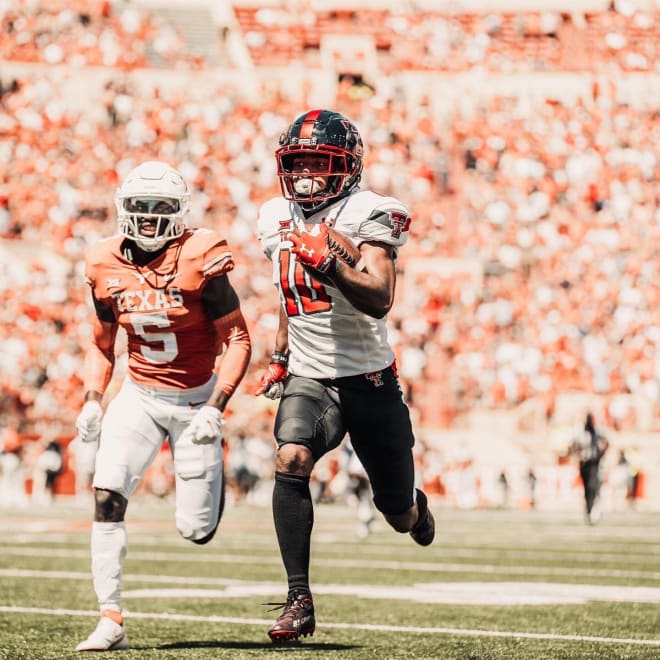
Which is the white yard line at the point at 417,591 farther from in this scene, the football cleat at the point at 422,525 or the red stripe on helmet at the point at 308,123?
the red stripe on helmet at the point at 308,123

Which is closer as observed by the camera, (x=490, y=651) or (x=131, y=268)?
(x=490, y=651)

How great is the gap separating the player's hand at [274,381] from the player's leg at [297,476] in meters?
0.24

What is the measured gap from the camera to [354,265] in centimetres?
462

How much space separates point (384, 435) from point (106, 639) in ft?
3.66

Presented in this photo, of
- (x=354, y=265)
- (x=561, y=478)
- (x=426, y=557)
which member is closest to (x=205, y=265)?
(x=354, y=265)

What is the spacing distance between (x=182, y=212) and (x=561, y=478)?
16.6m

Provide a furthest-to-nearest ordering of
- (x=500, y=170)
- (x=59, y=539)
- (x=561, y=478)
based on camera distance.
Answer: (x=500, y=170), (x=561, y=478), (x=59, y=539)

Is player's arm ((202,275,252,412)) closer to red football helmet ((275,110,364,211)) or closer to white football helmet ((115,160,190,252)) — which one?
white football helmet ((115,160,190,252))

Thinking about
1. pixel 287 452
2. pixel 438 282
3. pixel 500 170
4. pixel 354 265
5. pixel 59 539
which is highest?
pixel 500 170

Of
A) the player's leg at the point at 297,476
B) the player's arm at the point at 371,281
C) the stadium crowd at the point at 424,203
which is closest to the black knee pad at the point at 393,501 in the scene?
the player's leg at the point at 297,476

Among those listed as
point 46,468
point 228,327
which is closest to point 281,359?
point 228,327

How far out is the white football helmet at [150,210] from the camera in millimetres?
5176

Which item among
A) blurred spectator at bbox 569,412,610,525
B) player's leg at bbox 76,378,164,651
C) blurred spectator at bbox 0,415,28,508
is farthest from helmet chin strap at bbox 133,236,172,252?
blurred spectator at bbox 0,415,28,508

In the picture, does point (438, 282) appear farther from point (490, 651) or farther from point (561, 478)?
point (490, 651)
